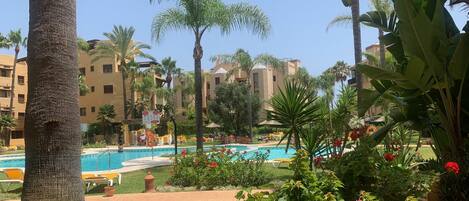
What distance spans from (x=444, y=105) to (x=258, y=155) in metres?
5.61

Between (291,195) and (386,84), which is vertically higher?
(386,84)

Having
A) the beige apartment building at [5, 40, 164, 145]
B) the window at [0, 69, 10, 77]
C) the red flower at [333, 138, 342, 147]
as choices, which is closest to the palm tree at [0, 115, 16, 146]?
the beige apartment building at [5, 40, 164, 145]

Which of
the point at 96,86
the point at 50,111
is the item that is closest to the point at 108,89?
the point at 96,86

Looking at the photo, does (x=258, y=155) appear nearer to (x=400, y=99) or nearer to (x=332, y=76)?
(x=400, y=99)

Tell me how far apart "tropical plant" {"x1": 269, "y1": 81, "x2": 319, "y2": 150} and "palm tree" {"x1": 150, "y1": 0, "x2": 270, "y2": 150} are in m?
9.34

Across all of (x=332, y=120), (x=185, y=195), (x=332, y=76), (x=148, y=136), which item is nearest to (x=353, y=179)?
(x=332, y=120)

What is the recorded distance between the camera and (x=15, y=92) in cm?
5244

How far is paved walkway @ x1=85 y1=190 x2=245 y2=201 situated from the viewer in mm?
9367

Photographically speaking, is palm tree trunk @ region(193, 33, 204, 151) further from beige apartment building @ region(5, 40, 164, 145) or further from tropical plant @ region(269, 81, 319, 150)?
beige apartment building @ region(5, 40, 164, 145)

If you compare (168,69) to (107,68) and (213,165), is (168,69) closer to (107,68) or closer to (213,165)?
(107,68)

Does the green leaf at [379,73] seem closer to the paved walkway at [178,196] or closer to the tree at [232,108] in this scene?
the paved walkway at [178,196]

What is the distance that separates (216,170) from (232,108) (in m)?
36.5

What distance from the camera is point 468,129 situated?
24.1ft

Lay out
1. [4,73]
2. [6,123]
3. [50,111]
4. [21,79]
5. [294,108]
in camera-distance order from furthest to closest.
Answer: [21,79], [4,73], [6,123], [294,108], [50,111]
